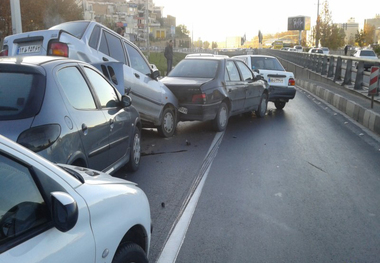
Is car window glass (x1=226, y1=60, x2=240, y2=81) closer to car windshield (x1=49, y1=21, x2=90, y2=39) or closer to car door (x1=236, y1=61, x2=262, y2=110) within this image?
car door (x1=236, y1=61, x2=262, y2=110)

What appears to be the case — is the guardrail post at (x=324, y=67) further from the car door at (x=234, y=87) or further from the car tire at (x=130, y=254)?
the car tire at (x=130, y=254)

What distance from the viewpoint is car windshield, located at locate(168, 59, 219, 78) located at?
38.1ft

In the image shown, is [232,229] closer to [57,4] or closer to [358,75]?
[358,75]

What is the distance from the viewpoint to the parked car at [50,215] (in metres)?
2.20

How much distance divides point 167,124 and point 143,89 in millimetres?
1336

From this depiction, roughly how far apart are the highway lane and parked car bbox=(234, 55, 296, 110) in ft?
15.8

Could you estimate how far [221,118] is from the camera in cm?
1150

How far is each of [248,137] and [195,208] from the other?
535 cm

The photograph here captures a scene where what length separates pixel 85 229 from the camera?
2551mm

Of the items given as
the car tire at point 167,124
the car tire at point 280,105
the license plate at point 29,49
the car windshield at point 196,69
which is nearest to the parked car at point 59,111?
the license plate at point 29,49

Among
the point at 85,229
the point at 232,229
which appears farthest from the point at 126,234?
the point at 232,229

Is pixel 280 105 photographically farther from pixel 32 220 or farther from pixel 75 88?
pixel 32 220

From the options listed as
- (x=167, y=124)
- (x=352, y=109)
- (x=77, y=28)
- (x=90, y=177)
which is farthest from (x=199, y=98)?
(x=90, y=177)

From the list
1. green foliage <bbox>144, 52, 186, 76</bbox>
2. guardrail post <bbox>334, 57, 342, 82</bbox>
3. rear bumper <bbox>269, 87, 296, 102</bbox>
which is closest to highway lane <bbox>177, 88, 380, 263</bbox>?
rear bumper <bbox>269, 87, 296, 102</bbox>
